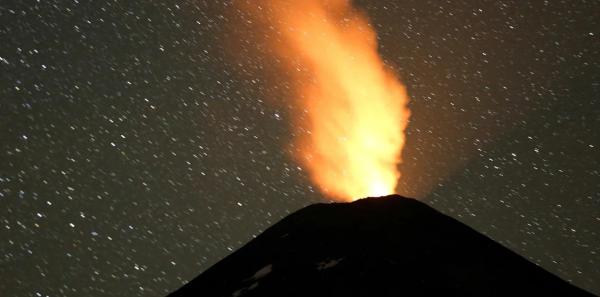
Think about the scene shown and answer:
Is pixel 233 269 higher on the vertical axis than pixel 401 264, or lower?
higher

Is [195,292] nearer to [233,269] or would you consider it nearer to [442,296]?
[233,269]

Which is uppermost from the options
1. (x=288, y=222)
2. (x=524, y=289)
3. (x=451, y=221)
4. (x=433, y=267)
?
(x=288, y=222)

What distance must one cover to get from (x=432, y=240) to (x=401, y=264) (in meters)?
3.06

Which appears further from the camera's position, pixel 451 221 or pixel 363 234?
pixel 451 221

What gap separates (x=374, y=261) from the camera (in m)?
20.4

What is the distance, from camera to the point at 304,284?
19.3 metres

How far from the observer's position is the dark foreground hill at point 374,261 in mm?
18859

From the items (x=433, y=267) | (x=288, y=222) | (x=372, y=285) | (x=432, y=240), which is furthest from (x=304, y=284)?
(x=288, y=222)

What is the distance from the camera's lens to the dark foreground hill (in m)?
18.9

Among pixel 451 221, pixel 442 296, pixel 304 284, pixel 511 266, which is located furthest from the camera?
pixel 451 221

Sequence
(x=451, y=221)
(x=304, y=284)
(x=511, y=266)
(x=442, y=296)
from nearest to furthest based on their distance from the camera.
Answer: (x=442, y=296) < (x=304, y=284) < (x=511, y=266) < (x=451, y=221)

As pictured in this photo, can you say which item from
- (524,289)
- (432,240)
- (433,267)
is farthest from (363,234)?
(524,289)

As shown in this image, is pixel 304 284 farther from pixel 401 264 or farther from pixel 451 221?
pixel 451 221

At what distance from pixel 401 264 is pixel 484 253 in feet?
12.4
